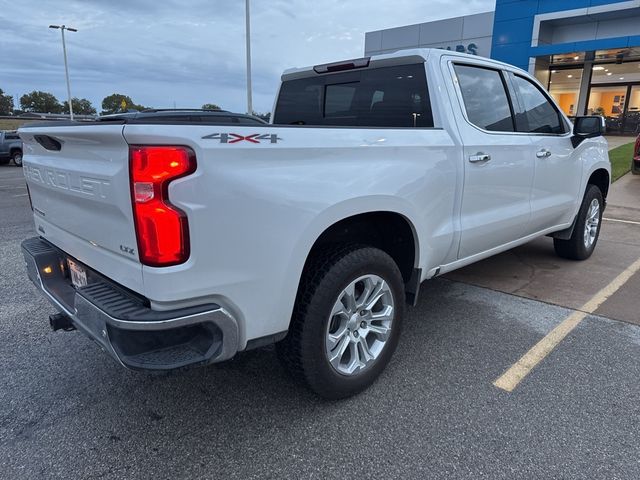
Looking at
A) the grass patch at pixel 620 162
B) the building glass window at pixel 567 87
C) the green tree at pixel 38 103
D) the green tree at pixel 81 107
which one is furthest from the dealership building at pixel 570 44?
the green tree at pixel 38 103

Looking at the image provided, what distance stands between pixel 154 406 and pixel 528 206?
317cm

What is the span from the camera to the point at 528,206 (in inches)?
155

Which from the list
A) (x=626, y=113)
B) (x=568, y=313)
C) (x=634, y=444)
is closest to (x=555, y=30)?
(x=626, y=113)

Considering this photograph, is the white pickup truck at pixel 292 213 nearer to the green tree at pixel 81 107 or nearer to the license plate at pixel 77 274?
the license plate at pixel 77 274

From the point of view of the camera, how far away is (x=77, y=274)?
2.48m

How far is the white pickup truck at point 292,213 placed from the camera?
6.04ft

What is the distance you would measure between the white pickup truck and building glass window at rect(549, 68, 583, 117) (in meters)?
25.4

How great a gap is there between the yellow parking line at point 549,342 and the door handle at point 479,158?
52.5 inches

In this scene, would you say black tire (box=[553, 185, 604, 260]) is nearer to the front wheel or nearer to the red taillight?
the red taillight

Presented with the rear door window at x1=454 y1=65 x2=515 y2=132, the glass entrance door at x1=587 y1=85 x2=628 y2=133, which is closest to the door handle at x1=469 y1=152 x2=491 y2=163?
the rear door window at x1=454 y1=65 x2=515 y2=132

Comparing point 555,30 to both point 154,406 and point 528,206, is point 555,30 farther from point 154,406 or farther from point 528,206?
point 154,406

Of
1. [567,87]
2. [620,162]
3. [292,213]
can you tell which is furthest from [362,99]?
[567,87]

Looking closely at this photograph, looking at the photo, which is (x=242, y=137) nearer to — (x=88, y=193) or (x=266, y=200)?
(x=266, y=200)

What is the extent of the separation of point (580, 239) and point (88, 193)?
488cm
